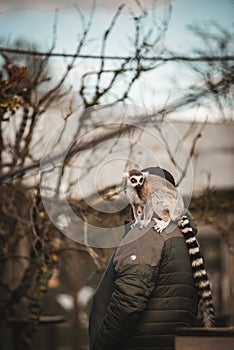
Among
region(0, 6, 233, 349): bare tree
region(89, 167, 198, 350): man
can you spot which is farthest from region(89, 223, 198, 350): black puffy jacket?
region(0, 6, 233, 349): bare tree

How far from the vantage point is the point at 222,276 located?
37.5 ft

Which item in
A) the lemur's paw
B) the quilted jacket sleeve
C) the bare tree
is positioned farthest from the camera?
the bare tree

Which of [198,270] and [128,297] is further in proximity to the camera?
A: [198,270]

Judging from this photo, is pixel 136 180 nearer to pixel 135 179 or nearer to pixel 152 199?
pixel 135 179

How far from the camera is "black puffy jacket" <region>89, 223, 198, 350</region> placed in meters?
3.38

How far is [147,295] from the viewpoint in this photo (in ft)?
11.1

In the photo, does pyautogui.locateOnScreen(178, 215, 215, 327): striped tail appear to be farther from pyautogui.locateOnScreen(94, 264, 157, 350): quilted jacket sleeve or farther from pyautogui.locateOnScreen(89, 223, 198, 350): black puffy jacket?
pyautogui.locateOnScreen(94, 264, 157, 350): quilted jacket sleeve

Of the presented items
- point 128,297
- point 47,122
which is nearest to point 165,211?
point 128,297

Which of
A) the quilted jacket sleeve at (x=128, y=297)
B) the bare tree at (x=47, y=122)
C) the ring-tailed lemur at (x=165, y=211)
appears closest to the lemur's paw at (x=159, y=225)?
the ring-tailed lemur at (x=165, y=211)

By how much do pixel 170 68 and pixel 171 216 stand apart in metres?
2.93

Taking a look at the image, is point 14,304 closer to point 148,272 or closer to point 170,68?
point 170,68

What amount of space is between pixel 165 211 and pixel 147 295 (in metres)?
0.40

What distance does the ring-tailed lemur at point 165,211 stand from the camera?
3.53 m

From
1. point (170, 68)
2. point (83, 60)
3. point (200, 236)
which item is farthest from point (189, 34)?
point (200, 236)
